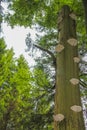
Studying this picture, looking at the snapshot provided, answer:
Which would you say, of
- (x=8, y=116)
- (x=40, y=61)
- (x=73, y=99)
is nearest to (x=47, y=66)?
(x=40, y=61)

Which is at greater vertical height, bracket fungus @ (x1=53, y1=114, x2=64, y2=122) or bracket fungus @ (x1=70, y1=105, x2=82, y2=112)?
bracket fungus @ (x1=70, y1=105, x2=82, y2=112)

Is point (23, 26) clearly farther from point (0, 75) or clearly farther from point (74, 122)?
point (0, 75)

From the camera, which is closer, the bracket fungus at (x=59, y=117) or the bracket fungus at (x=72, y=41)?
the bracket fungus at (x=59, y=117)

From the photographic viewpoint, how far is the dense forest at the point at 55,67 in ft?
8.93

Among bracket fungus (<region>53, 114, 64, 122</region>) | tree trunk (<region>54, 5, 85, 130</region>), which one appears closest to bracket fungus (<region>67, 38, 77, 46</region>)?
tree trunk (<region>54, 5, 85, 130</region>)

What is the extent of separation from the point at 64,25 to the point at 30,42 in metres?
1.22

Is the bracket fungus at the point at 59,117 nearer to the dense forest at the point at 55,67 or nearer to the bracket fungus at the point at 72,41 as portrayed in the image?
the dense forest at the point at 55,67

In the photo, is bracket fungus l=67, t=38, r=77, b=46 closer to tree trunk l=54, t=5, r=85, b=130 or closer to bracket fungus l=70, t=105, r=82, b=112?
tree trunk l=54, t=5, r=85, b=130

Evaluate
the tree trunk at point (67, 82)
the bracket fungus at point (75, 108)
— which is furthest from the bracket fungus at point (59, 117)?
the bracket fungus at point (75, 108)

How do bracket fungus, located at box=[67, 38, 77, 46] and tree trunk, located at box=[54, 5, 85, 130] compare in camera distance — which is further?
bracket fungus, located at box=[67, 38, 77, 46]

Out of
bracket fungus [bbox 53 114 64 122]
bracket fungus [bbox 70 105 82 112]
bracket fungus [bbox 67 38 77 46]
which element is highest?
bracket fungus [bbox 67 38 77 46]

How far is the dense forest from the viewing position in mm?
2721

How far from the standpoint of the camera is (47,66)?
8.16 meters

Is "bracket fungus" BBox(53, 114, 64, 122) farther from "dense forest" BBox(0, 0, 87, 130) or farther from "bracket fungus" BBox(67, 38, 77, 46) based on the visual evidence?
"bracket fungus" BBox(67, 38, 77, 46)
